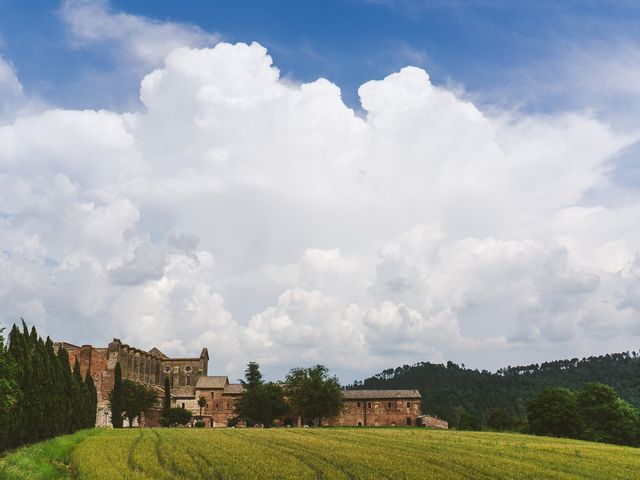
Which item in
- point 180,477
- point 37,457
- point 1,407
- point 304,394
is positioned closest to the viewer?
point 180,477

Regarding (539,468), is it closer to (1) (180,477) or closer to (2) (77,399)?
(1) (180,477)

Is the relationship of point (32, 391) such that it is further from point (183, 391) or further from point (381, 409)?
point (183, 391)

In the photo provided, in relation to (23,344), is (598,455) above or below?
below

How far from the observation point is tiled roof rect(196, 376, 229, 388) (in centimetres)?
12725

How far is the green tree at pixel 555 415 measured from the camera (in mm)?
86562

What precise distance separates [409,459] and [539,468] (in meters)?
6.63

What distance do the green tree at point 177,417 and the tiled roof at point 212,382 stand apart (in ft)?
49.8

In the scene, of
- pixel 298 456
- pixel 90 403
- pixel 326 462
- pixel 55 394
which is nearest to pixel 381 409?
pixel 90 403

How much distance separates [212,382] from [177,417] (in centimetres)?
1971

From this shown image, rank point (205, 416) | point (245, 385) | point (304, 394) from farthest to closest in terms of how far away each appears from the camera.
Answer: point (205, 416), point (245, 385), point (304, 394)

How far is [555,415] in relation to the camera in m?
86.8

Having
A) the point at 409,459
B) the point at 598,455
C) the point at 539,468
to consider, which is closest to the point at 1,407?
the point at 409,459

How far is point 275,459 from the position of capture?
32406 millimetres

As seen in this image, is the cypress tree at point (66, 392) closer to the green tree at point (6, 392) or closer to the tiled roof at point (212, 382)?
the green tree at point (6, 392)
